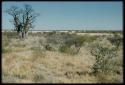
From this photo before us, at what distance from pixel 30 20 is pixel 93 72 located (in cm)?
1762

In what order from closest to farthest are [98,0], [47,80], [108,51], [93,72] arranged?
[98,0]
[47,80]
[93,72]
[108,51]

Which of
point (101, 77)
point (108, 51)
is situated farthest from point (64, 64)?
point (101, 77)

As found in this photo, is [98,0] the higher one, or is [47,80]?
[98,0]

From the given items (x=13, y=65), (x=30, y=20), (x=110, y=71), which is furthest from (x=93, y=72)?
(x=30, y=20)

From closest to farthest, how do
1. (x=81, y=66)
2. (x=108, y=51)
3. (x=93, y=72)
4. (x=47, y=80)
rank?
1. (x=47, y=80)
2. (x=93, y=72)
3. (x=108, y=51)
4. (x=81, y=66)

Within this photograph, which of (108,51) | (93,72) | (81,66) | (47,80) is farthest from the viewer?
(81,66)

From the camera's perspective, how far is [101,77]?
30.4 feet

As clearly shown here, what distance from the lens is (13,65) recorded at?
10180 millimetres

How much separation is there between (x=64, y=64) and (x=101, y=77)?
3.05 metres

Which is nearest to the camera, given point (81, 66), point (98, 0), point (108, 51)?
point (98, 0)

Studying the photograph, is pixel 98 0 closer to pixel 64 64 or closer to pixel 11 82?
pixel 11 82

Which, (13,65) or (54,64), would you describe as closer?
(13,65)

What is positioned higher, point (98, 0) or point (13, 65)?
point (98, 0)

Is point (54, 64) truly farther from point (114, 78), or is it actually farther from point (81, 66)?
point (114, 78)
